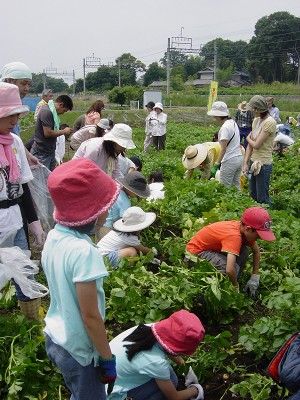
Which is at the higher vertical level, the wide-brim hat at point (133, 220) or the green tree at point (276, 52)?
the green tree at point (276, 52)

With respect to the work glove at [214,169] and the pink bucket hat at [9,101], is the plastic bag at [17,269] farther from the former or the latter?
the work glove at [214,169]

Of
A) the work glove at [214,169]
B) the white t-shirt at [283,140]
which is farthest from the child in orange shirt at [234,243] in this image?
the white t-shirt at [283,140]

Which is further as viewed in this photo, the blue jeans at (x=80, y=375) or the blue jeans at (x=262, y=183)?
the blue jeans at (x=262, y=183)

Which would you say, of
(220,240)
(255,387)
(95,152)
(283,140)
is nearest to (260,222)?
(220,240)

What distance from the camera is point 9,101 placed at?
2881mm

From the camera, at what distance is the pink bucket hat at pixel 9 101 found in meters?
2.85

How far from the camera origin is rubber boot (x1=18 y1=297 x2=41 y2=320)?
3.28 metres

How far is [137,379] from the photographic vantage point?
2498 mm

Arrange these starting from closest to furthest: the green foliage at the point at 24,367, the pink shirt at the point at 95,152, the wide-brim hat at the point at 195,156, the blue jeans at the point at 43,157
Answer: the green foliage at the point at 24,367 < the pink shirt at the point at 95,152 < the blue jeans at the point at 43,157 < the wide-brim hat at the point at 195,156

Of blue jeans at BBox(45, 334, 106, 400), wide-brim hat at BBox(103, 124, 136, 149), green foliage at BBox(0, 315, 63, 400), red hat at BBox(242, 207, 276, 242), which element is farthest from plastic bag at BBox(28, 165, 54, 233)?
blue jeans at BBox(45, 334, 106, 400)

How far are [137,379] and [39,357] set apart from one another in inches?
29.8

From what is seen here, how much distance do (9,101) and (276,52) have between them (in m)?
73.4

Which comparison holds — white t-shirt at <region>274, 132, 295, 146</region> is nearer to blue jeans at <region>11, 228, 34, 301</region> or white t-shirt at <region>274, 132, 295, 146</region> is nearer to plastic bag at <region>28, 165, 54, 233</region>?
plastic bag at <region>28, 165, 54, 233</region>

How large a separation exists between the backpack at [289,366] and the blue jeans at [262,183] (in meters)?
4.09
